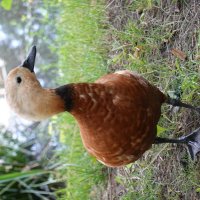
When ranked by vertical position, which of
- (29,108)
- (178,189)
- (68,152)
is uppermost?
(29,108)

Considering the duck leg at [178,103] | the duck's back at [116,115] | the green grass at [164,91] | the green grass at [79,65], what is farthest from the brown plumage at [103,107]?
the green grass at [79,65]

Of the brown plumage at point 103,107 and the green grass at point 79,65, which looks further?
the green grass at point 79,65

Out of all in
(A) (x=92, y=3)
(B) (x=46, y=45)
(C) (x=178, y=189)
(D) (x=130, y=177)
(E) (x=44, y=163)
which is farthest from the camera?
(B) (x=46, y=45)

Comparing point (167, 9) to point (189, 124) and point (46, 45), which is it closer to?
point (189, 124)

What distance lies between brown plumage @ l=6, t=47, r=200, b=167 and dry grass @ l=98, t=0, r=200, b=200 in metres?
0.42

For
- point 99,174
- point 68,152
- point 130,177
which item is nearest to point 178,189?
point 130,177

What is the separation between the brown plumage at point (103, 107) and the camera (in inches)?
70.9

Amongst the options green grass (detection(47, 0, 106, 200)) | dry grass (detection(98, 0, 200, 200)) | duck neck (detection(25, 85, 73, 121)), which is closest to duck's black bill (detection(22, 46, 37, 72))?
duck neck (detection(25, 85, 73, 121))

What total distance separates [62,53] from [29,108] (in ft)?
7.40

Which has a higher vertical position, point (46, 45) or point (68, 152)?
point (46, 45)

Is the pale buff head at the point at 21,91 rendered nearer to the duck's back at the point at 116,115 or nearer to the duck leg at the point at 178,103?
the duck's back at the point at 116,115

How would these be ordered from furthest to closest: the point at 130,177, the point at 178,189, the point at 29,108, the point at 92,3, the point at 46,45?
the point at 46,45
the point at 92,3
the point at 130,177
the point at 178,189
the point at 29,108

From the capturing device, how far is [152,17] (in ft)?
9.54

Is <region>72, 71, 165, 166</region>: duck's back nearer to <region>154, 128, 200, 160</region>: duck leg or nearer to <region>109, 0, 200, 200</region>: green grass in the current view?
<region>154, 128, 200, 160</region>: duck leg
